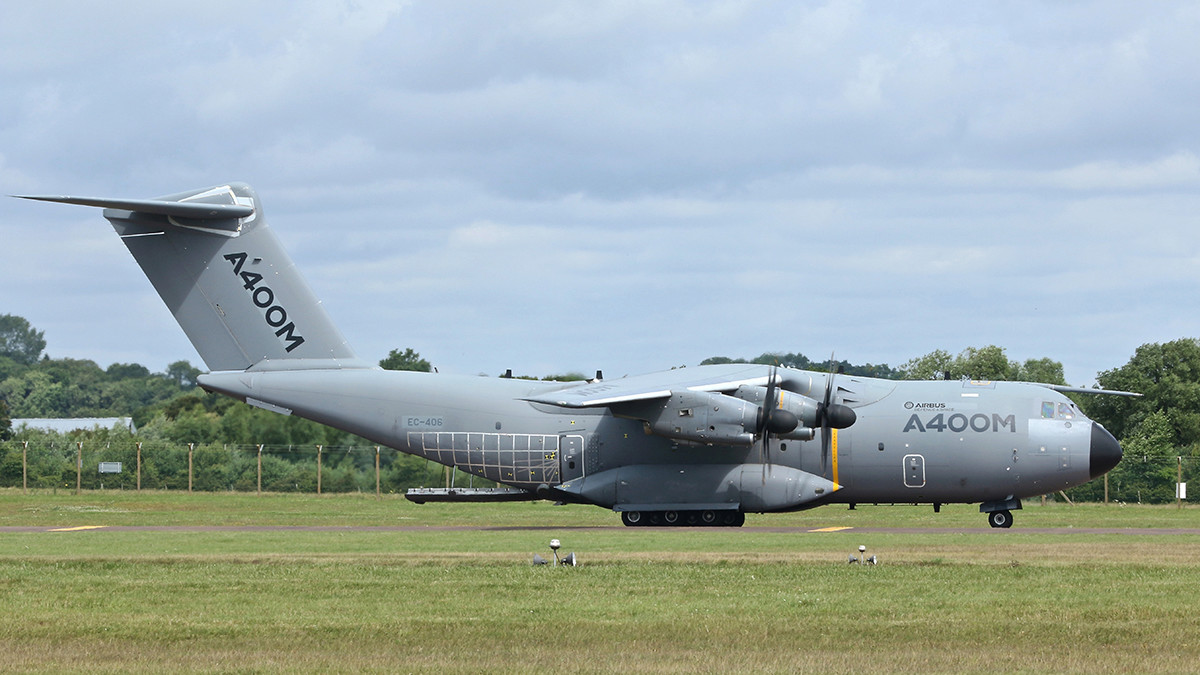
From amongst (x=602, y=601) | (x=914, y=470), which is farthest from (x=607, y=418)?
(x=602, y=601)

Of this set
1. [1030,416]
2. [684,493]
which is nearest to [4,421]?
[684,493]

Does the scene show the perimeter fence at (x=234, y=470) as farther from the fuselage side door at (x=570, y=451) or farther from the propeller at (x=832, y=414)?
the propeller at (x=832, y=414)

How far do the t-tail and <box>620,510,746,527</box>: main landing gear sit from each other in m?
9.30

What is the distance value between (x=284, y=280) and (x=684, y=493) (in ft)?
41.9

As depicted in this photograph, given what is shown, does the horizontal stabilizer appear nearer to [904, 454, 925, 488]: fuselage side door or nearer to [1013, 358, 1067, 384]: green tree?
[904, 454, 925, 488]: fuselage side door

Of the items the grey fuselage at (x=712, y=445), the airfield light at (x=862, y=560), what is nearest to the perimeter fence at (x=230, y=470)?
the grey fuselage at (x=712, y=445)

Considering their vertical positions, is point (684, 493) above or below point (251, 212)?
below

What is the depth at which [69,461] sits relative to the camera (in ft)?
214

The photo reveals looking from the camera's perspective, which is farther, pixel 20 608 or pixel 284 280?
pixel 284 280

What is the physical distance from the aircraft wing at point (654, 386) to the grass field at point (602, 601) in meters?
3.41

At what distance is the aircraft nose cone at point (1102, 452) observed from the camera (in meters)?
36.7

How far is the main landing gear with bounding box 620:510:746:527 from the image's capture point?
38.3 meters

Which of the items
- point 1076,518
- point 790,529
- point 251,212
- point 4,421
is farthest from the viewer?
point 4,421

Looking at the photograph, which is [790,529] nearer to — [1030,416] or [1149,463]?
[1030,416]
